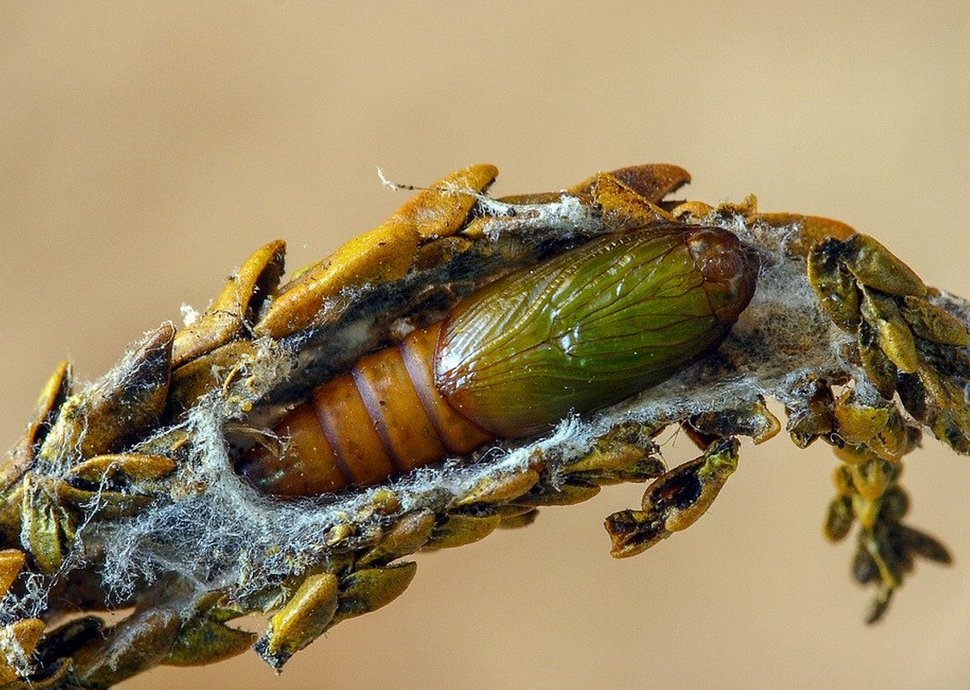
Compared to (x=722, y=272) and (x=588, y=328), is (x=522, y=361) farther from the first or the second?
(x=722, y=272)

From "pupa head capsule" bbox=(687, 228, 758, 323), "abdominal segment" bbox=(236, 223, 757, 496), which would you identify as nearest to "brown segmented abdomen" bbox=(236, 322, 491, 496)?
"abdominal segment" bbox=(236, 223, 757, 496)

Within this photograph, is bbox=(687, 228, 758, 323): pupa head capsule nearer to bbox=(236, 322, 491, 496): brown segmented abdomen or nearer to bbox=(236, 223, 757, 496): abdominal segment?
bbox=(236, 223, 757, 496): abdominal segment

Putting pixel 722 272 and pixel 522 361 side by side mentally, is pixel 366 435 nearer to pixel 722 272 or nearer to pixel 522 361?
pixel 522 361

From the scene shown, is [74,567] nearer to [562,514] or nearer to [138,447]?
[138,447]

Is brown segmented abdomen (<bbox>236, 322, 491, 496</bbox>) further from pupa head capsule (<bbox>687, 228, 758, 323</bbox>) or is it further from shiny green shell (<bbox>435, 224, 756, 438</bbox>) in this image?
pupa head capsule (<bbox>687, 228, 758, 323</bbox>)

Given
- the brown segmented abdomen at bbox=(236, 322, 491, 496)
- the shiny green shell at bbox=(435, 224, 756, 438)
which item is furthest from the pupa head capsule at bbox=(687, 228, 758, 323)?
the brown segmented abdomen at bbox=(236, 322, 491, 496)

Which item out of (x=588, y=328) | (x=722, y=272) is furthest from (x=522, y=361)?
(x=722, y=272)

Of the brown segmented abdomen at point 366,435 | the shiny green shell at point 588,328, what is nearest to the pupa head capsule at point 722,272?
the shiny green shell at point 588,328

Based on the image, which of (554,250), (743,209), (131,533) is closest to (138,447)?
(131,533)
